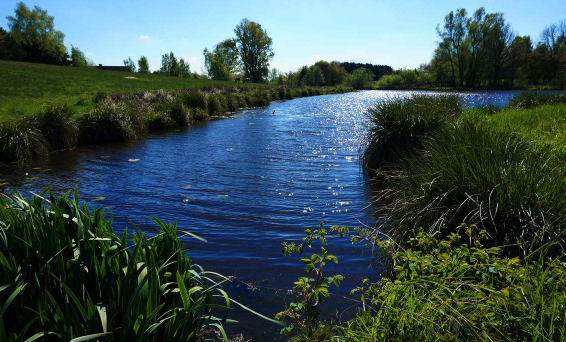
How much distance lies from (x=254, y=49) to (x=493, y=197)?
82.5m

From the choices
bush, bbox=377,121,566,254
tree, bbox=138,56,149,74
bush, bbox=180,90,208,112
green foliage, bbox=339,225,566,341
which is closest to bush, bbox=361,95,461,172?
bush, bbox=377,121,566,254

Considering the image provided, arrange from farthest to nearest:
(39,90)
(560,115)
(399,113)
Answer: (39,90), (560,115), (399,113)

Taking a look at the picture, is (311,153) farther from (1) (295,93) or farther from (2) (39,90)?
(1) (295,93)

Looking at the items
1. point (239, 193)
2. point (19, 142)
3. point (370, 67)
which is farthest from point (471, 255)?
point (370, 67)

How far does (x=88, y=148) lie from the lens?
514 inches

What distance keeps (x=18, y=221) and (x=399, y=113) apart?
8003mm

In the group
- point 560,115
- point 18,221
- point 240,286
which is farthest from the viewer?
point 560,115

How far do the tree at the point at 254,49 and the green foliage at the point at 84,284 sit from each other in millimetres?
82311

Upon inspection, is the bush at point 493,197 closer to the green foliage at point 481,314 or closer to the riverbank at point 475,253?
the riverbank at point 475,253

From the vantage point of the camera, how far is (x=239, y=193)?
7973 mm

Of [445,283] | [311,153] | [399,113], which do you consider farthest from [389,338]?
[311,153]

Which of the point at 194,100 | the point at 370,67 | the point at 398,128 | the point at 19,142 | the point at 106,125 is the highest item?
the point at 370,67

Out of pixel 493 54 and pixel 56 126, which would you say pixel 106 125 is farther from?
pixel 493 54

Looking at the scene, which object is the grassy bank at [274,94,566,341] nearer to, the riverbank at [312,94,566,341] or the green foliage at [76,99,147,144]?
the riverbank at [312,94,566,341]
